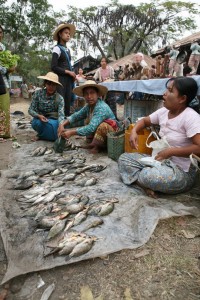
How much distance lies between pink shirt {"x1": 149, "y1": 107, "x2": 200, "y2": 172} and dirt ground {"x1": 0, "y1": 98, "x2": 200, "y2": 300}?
915 mm

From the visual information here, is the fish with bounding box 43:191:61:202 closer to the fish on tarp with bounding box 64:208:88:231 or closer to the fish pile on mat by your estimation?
the fish pile on mat

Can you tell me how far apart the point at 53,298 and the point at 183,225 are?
Answer: 132 cm

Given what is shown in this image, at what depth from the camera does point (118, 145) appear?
4203 millimetres

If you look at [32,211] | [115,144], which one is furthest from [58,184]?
[115,144]

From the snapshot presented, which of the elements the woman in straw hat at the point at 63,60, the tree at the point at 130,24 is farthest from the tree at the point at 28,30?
the woman in straw hat at the point at 63,60

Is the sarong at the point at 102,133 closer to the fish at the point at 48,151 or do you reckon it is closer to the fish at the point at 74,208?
the fish at the point at 48,151

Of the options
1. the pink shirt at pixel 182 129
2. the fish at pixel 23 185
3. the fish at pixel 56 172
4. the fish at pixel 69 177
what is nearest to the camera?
the pink shirt at pixel 182 129

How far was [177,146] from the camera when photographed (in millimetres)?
2977

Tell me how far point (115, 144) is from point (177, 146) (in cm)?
136

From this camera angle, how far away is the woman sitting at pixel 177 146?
2.79 metres

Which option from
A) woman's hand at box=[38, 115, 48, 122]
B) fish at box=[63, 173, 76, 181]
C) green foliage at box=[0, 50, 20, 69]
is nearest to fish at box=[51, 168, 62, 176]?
fish at box=[63, 173, 76, 181]

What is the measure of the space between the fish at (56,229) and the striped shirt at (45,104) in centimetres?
325

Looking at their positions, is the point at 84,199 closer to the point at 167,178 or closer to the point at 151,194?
the point at 151,194

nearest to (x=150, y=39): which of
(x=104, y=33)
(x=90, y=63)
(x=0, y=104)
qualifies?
(x=104, y=33)
